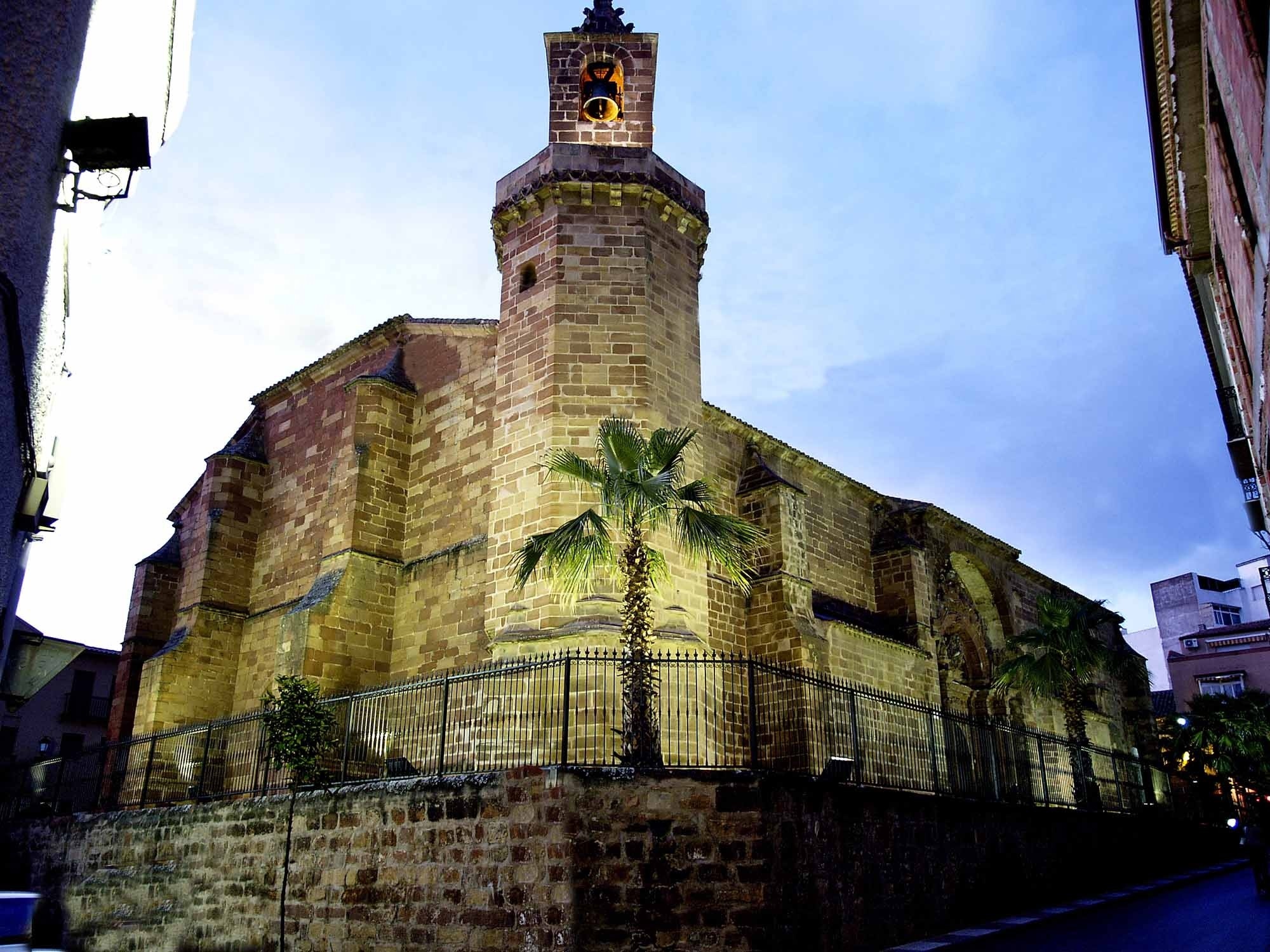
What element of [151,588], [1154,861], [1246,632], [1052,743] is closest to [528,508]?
[1052,743]

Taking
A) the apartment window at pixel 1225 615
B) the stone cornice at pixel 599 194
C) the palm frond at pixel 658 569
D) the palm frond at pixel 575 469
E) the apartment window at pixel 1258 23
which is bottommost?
the palm frond at pixel 658 569

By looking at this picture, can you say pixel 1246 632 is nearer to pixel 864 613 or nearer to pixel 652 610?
pixel 864 613

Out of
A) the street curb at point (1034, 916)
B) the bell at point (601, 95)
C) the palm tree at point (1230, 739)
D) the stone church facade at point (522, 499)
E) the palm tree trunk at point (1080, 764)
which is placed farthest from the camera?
the palm tree at point (1230, 739)

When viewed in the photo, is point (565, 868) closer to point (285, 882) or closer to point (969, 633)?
point (285, 882)

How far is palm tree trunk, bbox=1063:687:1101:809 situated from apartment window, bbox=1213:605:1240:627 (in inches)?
1415

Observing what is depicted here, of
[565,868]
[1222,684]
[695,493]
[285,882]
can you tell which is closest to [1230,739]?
[1222,684]

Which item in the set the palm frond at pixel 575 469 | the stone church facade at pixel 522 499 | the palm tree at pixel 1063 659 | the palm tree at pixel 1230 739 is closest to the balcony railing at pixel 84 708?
the stone church facade at pixel 522 499

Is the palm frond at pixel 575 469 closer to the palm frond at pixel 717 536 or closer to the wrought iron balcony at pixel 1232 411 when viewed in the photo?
the palm frond at pixel 717 536

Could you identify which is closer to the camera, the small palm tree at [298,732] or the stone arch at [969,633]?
the small palm tree at [298,732]

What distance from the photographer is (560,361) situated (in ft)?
47.8

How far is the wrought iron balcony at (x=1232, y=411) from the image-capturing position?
17000 millimetres

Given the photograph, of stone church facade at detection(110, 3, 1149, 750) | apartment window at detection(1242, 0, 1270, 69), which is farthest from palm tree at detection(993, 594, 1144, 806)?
apartment window at detection(1242, 0, 1270, 69)

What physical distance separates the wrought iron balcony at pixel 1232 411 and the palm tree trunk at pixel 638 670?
1134 centimetres

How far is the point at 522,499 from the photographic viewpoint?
46.1 feet
